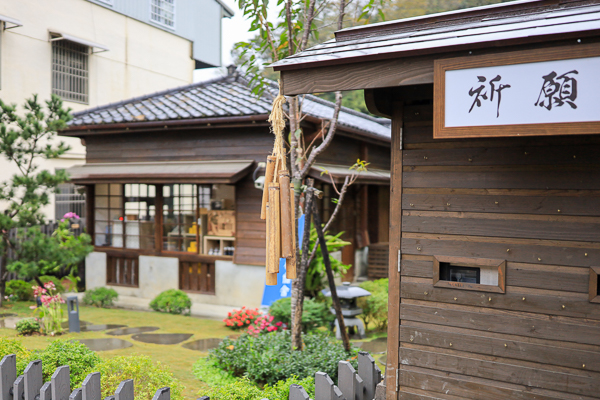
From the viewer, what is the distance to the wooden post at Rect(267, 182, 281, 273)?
3.70 m

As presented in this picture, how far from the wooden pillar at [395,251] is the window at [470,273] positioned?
1.13 ft

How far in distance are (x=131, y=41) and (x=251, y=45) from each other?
53.2 feet

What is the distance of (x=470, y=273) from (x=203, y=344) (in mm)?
5231

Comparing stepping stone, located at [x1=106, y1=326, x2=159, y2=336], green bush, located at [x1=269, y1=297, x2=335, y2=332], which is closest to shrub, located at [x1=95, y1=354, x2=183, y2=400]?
green bush, located at [x1=269, y1=297, x2=335, y2=332]

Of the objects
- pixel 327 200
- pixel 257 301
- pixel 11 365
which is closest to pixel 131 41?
pixel 327 200

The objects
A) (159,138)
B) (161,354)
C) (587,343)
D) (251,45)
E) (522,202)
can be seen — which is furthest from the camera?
(159,138)

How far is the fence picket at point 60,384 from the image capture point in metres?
3.72

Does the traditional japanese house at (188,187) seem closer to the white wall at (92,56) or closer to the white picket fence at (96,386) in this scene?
the white wall at (92,56)

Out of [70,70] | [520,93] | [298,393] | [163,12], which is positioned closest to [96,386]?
[298,393]

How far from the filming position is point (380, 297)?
8828 millimetres

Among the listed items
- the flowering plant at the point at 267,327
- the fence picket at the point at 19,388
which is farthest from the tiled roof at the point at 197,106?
the fence picket at the point at 19,388

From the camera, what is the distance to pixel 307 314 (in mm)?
7848

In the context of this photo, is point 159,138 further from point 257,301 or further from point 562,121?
point 562,121

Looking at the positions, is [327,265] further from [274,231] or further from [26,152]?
[26,152]
